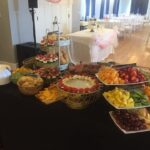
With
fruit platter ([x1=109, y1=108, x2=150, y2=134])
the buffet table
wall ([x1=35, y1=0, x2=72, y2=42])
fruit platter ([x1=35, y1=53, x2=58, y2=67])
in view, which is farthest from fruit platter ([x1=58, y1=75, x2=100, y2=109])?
wall ([x1=35, y1=0, x2=72, y2=42])

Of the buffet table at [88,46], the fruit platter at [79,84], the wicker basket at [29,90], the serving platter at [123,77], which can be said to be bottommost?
the buffet table at [88,46]

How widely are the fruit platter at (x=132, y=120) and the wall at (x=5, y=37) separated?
3.10 meters

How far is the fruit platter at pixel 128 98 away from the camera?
3.05ft

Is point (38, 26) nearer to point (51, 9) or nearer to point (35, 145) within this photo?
point (51, 9)

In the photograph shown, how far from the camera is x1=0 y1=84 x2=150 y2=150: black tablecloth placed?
96cm

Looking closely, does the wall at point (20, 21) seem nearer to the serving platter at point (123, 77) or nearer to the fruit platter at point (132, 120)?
the serving platter at point (123, 77)

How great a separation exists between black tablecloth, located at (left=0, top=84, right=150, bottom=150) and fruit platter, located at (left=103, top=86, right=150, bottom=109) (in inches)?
4.7

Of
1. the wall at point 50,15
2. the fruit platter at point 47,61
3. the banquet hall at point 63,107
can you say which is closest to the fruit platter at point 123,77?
the banquet hall at point 63,107

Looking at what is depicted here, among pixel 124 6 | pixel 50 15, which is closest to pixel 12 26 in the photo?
pixel 50 15

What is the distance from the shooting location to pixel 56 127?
1120 mm

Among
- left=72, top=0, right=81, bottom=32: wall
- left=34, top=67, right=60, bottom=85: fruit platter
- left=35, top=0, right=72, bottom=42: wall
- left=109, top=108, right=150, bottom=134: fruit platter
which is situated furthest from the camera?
left=72, top=0, right=81, bottom=32: wall

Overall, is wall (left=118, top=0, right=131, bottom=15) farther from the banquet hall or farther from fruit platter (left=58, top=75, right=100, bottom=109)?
fruit platter (left=58, top=75, right=100, bottom=109)

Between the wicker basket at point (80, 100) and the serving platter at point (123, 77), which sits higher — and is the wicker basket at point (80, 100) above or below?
below

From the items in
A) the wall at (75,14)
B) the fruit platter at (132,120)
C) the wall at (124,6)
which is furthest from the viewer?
the wall at (124,6)
